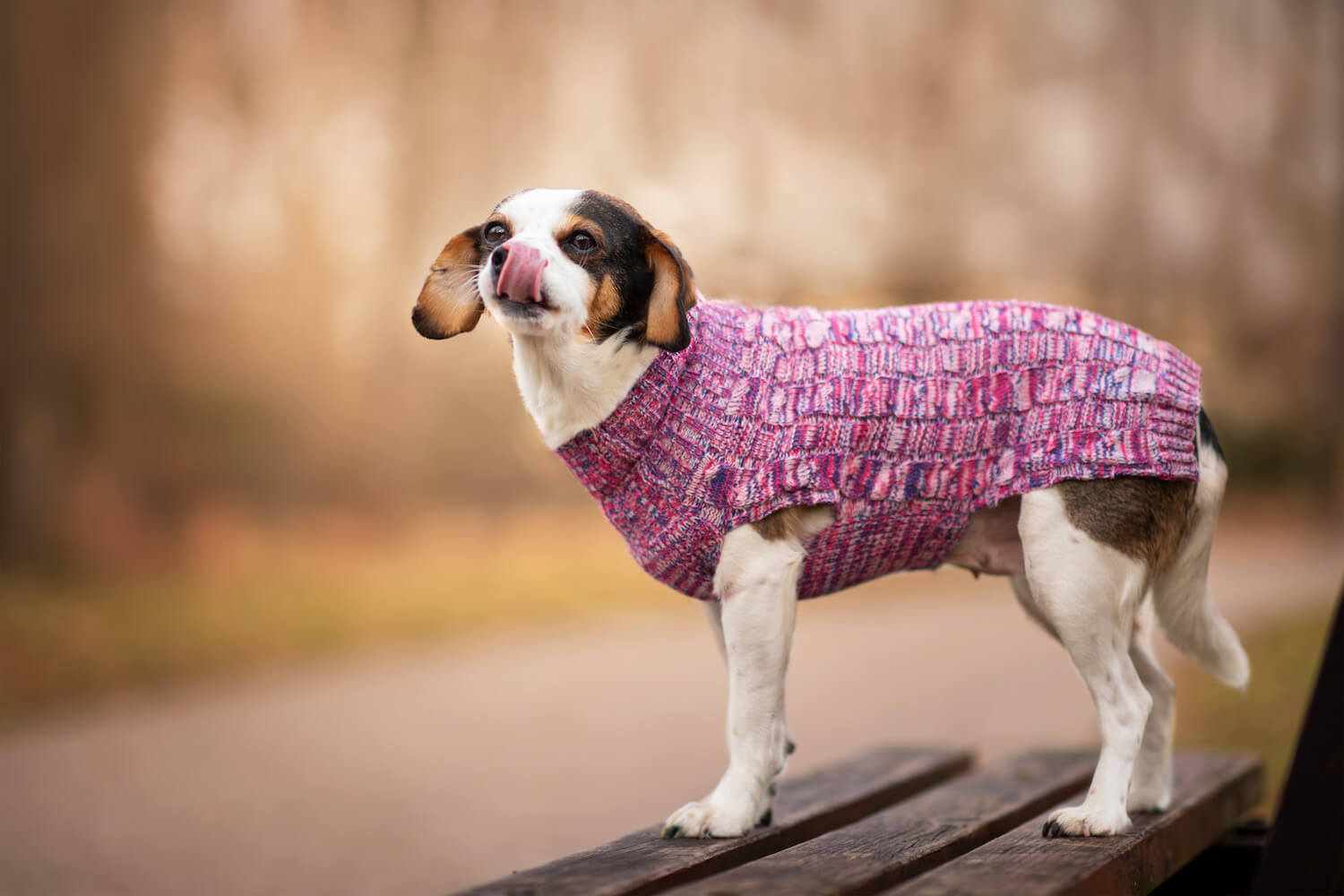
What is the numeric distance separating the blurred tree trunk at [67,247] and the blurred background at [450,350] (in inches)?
0.9

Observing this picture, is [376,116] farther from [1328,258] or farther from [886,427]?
[1328,258]

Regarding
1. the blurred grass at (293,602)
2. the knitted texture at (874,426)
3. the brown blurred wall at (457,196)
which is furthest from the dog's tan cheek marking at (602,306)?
the brown blurred wall at (457,196)

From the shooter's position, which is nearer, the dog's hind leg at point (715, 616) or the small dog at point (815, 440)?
the small dog at point (815, 440)

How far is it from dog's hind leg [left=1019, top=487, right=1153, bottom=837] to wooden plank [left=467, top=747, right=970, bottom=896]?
0.52 metres

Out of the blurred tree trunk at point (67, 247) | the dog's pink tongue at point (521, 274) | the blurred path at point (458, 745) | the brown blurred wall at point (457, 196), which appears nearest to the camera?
the dog's pink tongue at point (521, 274)

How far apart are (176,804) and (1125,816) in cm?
349

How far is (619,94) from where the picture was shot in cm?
926

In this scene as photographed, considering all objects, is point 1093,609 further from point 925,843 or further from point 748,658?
point 748,658

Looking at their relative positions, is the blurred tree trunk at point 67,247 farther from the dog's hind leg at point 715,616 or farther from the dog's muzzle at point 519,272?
the dog's muzzle at point 519,272

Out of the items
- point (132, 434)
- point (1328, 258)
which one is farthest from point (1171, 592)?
point (1328, 258)

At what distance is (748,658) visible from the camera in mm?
2303

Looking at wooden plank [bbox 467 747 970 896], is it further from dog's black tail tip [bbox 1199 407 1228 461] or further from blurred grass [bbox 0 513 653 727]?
blurred grass [bbox 0 513 653 727]

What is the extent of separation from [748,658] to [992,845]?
533mm

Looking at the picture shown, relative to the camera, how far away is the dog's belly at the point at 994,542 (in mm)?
2490
